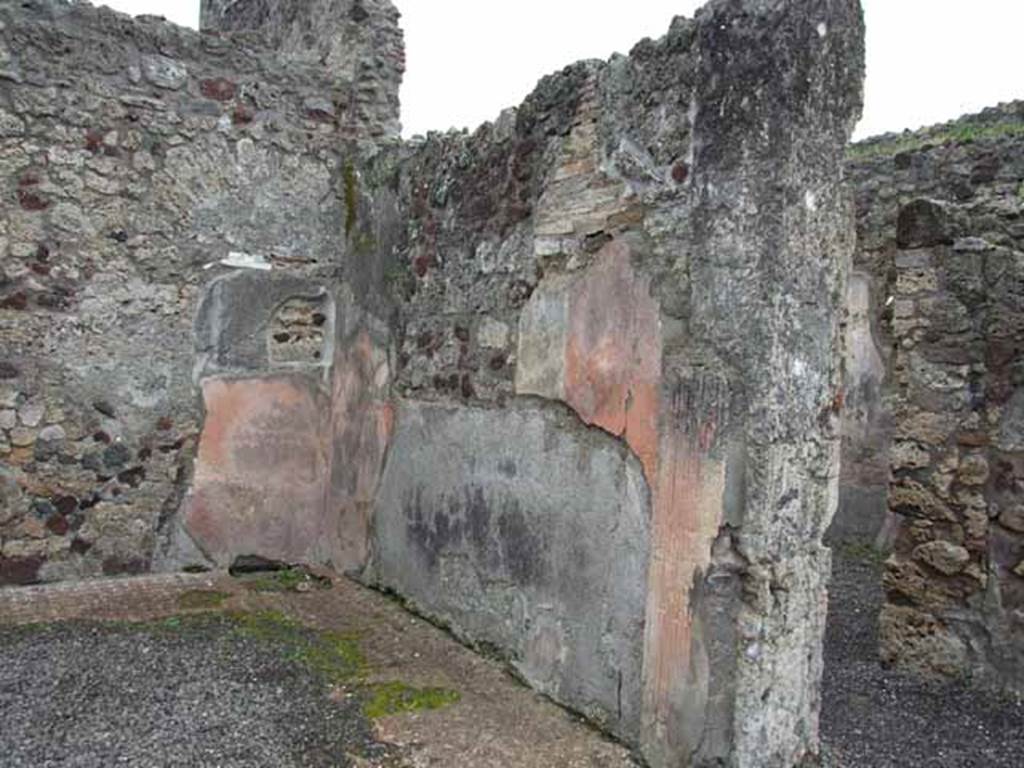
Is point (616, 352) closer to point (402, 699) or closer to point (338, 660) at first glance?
point (402, 699)

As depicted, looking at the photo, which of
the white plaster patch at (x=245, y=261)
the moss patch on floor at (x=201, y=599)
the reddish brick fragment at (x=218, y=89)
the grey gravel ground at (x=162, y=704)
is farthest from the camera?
the white plaster patch at (x=245, y=261)

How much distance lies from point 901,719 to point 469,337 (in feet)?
7.83

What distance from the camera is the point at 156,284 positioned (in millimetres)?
4836

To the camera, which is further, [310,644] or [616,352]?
[310,644]

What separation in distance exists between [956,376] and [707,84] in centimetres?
236

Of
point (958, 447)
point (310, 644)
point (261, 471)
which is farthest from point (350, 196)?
point (958, 447)

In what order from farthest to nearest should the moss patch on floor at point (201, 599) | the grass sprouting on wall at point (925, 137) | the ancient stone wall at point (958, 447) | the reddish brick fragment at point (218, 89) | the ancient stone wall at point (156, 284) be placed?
1. the grass sprouting on wall at point (925, 137)
2. the reddish brick fragment at point (218, 89)
3. the ancient stone wall at point (156, 284)
4. the moss patch on floor at point (201, 599)
5. the ancient stone wall at point (958, 447)

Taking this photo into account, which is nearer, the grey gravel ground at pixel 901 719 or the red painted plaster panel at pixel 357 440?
the grey gravel ground at pixel 901 719

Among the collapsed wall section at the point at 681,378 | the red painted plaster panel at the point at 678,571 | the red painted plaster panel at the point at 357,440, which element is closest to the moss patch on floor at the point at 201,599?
the red painted plaster panel at the point at 357,440

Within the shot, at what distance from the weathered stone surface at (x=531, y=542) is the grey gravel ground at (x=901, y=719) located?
87cm

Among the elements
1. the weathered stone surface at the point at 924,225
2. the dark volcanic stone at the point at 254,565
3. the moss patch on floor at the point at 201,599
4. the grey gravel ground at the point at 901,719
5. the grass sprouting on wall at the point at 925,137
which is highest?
the grass sprouting on wall at the point at 925,137

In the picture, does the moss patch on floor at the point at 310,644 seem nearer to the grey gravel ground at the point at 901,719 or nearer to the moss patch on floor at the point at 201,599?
the moss patch on floor at the point at 201,599

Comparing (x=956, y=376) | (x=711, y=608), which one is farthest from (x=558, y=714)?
(x=956, y=376)

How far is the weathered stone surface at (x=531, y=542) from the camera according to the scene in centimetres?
308
